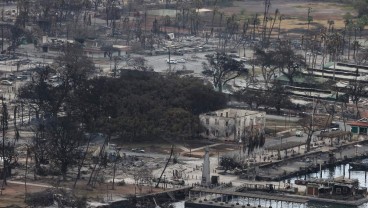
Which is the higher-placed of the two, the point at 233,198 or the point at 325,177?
the point at 233,198

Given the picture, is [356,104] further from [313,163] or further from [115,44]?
[115,44]

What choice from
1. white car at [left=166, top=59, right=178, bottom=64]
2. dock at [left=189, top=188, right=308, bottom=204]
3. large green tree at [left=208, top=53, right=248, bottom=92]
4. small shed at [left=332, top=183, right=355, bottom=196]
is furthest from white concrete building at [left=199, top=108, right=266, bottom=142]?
white car at [left=166, top=59, right=178, bottom=64]

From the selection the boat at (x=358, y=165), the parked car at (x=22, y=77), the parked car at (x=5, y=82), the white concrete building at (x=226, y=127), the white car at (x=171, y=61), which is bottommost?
the white car at (x=171, y=61)

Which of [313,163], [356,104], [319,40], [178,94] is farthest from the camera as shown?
[319,40]

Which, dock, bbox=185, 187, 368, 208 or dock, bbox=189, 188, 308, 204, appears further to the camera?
dock, bbox=189, 188, 308, 204

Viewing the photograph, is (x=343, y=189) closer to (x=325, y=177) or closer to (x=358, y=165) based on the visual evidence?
(x=325, y=177)

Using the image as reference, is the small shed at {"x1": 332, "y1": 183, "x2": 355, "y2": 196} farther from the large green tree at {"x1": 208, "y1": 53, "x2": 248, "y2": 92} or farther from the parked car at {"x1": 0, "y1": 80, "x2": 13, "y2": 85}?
the parked car at {"x1": 0, "y1": 80, "x2": 13, "y2": 85}

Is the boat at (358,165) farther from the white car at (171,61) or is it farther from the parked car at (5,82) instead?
the white car at (171,61)

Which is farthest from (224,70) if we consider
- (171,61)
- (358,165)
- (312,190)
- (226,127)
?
(312,190)

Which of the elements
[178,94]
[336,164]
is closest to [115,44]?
[178,94]

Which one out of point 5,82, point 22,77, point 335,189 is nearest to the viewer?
point 335,189

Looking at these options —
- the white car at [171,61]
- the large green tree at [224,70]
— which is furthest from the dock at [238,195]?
the white car at [171,61]
